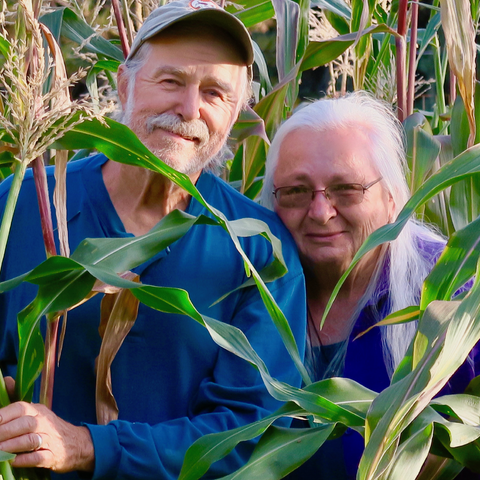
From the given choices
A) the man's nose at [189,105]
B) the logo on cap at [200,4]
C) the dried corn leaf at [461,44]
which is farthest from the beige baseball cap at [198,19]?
the dried corn leaf at [461,44]

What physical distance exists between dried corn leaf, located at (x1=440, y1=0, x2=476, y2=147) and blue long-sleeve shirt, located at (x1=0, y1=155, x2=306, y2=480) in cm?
39

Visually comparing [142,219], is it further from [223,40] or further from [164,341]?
[223,40]

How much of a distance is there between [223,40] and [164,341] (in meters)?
0.50

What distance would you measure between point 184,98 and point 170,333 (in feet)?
1.22

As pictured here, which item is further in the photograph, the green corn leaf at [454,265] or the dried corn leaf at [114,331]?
the dried corn leaf at [114,331]

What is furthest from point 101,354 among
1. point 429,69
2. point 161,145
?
point 429,69


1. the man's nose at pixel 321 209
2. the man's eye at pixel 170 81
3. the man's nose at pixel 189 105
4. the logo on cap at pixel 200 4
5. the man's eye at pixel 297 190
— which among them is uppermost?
the logo on cap at pixel 200 4

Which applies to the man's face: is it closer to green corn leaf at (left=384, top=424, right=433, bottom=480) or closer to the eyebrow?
the eyebrow

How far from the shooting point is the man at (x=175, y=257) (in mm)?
1178

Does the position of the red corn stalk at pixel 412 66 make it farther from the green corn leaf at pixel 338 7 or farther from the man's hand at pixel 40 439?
the man's hand at pixel 40 439

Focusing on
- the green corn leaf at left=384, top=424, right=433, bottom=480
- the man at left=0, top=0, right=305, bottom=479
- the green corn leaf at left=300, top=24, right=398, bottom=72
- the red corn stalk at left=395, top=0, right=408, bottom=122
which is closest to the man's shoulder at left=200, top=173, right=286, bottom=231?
the man at left=0, top=0, right=305, bottom=479

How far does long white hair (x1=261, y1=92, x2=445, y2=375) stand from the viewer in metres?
1.31

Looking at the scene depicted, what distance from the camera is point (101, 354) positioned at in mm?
1050

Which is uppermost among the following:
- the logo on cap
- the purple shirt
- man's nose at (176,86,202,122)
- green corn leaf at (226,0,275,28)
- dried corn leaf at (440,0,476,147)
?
green corn leaf at (226,0,275,28)
